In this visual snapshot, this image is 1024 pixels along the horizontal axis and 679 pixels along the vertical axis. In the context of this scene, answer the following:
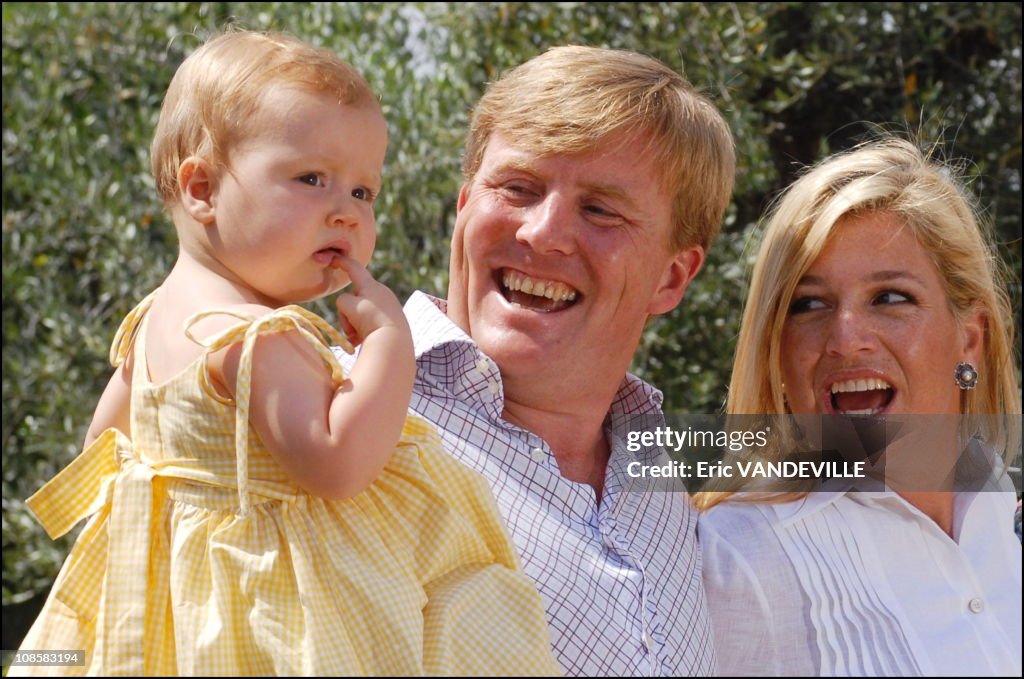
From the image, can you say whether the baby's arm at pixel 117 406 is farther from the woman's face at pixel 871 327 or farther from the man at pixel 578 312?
the woman's face at pixel 871 327

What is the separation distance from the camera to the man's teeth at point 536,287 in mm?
2707

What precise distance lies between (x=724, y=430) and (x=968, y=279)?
2.23 ft

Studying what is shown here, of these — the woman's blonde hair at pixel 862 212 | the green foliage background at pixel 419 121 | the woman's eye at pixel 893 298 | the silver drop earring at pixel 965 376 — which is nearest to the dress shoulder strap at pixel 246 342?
the woman's blonde hair at pixel 862 212

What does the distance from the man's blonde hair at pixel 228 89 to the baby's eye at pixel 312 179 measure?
0.12m

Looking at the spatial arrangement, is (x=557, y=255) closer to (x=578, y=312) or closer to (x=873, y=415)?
(x=578, y=312)

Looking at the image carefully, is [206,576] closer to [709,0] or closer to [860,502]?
[860,502]

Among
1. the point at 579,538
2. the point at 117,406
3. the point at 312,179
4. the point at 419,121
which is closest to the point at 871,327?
the point at 579,538

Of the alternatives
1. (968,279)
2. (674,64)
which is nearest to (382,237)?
(674,64)

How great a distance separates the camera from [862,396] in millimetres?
2809

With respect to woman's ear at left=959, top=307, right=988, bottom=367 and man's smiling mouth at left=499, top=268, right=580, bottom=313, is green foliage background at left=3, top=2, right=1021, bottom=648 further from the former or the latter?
man's smiling mouth at left=499, top=268, right=580, bottom=313

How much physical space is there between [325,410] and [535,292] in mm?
939

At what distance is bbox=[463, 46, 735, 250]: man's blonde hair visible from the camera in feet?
8.82

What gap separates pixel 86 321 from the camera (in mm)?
4824

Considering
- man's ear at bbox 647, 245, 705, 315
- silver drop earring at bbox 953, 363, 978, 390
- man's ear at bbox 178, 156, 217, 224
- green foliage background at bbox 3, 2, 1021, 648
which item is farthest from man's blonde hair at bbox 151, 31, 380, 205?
green foliage background at bbox 3, 2, 1021, 648
